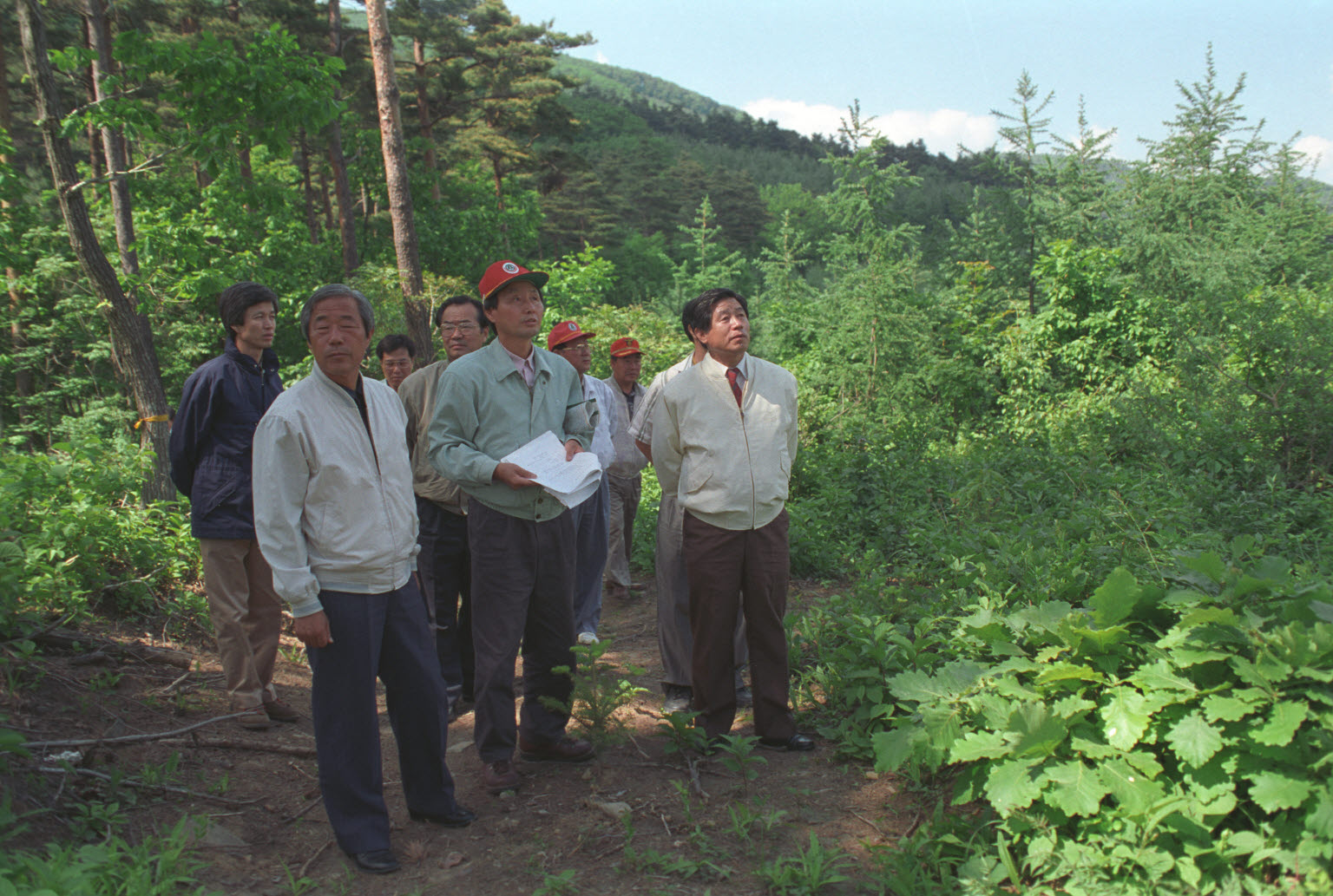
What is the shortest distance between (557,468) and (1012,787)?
2.08 m

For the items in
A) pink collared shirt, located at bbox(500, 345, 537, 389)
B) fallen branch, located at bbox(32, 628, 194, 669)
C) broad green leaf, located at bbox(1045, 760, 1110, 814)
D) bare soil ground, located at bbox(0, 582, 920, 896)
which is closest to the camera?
broad green leaf, located at bbox(1045, 760, 1110, 814)

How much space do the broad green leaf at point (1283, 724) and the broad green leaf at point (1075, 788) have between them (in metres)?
0.47

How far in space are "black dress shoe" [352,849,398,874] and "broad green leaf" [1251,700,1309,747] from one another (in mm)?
2861

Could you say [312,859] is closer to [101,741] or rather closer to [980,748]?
[101,741]

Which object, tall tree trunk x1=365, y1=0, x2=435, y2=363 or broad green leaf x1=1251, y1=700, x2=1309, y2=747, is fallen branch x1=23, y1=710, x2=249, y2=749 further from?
tall tree trunk x1=365, y1=0, x2=435, y2=363

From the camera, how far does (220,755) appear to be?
4145mm

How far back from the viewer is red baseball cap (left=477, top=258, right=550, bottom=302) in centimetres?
380

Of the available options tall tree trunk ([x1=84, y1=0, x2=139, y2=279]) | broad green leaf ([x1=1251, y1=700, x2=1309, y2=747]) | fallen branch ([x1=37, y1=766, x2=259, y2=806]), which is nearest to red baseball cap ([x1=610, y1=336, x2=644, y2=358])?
fallen branch ([x1=37, y1=766, x2=259, y2=806])

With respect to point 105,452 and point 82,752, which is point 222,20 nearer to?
point 105,452

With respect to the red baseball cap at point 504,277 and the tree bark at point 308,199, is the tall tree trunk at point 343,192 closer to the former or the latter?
the tree bark at point 308,199

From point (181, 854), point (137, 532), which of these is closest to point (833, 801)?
point (181, 854)

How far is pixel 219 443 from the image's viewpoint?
4492 millimetres

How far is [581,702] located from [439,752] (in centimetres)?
88

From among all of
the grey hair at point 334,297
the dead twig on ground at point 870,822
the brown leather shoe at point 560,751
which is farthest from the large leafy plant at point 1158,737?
the grey hair at point 334,297
